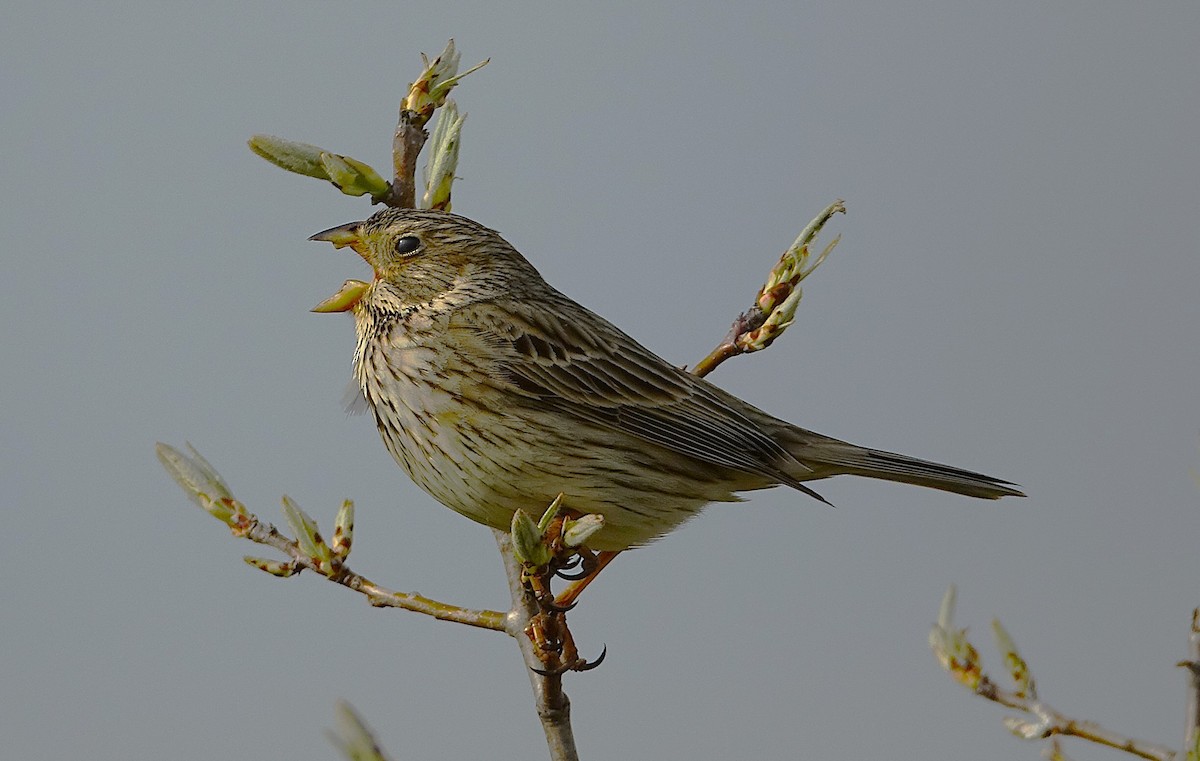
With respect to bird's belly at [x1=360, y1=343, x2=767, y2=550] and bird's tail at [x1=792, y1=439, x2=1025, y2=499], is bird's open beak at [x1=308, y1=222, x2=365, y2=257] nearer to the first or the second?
bird's belly at [x1=360, y1=343, x2=767, y2=550]

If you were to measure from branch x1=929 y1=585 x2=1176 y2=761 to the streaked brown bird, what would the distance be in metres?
0.75

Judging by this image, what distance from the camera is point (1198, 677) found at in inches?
72.1

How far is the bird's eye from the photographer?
3.17 m

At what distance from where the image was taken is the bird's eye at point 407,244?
3.17 m

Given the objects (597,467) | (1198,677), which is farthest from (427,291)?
(1198,677)

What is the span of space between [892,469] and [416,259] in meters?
1.31

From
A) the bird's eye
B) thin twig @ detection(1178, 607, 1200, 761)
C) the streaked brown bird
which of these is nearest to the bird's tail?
the streaked brown bird

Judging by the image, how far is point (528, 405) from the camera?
3004mm

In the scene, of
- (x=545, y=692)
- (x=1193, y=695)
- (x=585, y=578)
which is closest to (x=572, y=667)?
(x=545, y=692)

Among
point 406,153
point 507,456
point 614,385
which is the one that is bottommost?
point 507,456

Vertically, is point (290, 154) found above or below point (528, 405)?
above

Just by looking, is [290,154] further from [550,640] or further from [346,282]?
[550,640]

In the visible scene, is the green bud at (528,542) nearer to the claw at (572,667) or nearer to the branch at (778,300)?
the claw at (572,667)

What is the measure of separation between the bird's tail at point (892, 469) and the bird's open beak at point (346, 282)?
3.92 ft
